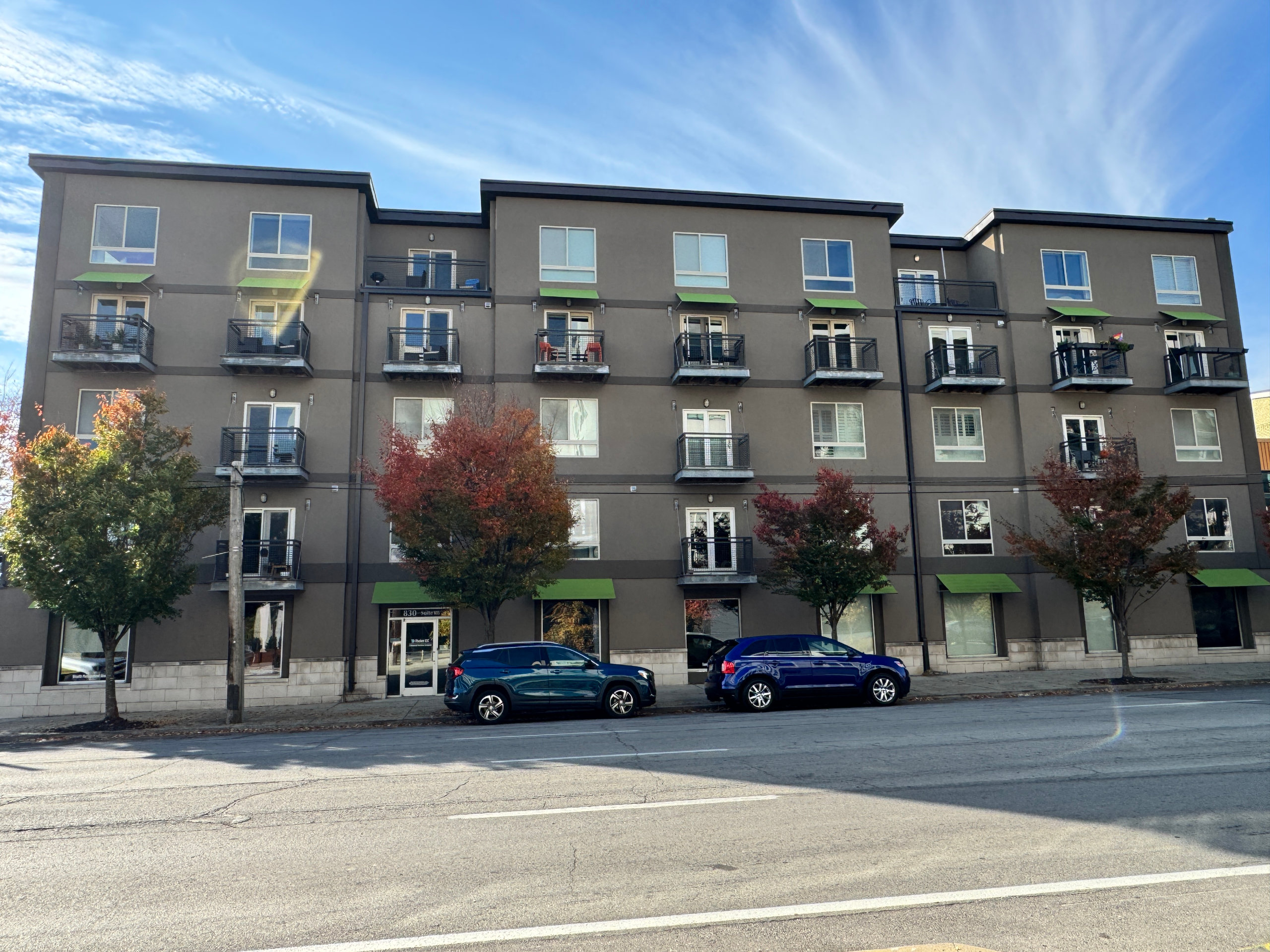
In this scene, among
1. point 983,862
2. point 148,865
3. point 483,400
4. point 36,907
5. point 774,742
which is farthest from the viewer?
point 483,400

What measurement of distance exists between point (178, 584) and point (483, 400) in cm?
808

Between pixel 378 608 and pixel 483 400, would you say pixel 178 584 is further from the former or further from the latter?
pixel 483 400

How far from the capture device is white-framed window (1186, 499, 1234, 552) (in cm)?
2459

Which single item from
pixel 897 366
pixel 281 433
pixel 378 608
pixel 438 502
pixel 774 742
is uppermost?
pixel 897 366

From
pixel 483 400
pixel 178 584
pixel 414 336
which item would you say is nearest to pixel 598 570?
pixel 483 400

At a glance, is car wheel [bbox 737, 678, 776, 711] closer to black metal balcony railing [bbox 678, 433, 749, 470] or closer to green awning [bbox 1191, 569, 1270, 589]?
black metal balcony railing [bbox 678, 433, 749, 470]

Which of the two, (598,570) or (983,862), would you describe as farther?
(598,570)

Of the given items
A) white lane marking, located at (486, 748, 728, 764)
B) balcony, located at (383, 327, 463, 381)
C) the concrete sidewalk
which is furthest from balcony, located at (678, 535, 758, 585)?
white lane marking, located at (486, 748, 728, 764)

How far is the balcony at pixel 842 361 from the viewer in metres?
23.5

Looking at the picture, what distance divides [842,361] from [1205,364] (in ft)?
39.5

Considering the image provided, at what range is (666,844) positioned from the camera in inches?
253

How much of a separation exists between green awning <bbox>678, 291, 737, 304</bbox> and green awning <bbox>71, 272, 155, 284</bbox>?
1458 centimetres

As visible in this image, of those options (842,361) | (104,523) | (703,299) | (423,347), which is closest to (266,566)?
(104,523)

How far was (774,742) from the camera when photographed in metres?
11.4
